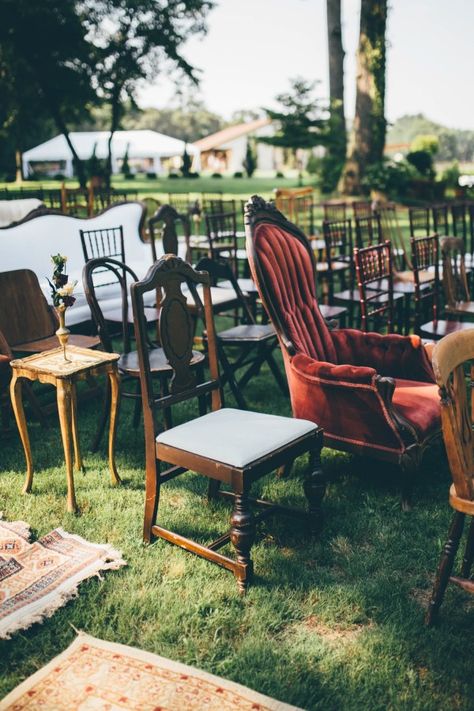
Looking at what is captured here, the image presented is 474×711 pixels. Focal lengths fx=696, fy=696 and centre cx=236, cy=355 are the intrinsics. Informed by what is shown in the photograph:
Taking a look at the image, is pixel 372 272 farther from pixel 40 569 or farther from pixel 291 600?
pixel 40 569

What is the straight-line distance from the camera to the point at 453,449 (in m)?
2.30

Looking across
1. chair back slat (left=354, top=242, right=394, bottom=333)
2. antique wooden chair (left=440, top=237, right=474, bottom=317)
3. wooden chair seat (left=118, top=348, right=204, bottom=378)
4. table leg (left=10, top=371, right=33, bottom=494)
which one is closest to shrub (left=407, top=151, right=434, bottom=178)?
chair back slat (left=354, top=242, right=394, bottom=333)

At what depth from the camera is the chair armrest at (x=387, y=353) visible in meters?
3.98

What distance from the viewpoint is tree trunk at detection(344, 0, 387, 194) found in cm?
1530

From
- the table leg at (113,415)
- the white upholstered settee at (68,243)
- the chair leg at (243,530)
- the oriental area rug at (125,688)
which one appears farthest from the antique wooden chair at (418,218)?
the oriental area rug at (125,688)

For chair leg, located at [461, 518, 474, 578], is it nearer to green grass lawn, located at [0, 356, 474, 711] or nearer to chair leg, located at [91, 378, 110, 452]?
green grass lawn, located at [0, 356, 474, 711]

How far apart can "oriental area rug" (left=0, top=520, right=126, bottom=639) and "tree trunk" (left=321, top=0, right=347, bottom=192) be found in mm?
17334

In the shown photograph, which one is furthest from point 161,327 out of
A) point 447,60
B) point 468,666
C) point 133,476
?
point 447,60

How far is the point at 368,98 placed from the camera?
53.1ft

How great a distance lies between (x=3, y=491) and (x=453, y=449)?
8.20ft

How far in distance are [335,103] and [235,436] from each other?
57.8ft

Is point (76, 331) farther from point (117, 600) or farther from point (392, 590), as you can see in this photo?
point (392, 590)

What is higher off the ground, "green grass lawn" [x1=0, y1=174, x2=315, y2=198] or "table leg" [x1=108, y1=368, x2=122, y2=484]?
"green grass lawn" [x1=0, y1=174, x2=315, y2=198]

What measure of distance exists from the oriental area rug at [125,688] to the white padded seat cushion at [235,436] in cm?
77
